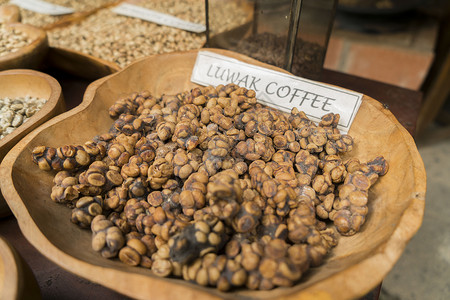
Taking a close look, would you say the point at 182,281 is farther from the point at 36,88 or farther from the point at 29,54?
the point at 29,54

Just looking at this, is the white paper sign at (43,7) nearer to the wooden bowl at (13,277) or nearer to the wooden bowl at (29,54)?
the wooden bowl at (29,54)

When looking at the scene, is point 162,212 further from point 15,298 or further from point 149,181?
point 15,298

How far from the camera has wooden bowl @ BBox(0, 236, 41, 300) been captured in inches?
20.7

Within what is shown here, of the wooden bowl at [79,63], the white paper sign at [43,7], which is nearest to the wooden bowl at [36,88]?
the wooden bowl at [79,63]

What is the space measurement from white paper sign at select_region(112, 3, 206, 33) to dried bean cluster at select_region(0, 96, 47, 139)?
822 mm

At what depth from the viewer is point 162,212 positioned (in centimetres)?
67

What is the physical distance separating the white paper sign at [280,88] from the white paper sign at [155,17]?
23.6 inches

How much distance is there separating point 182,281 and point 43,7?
1.90m

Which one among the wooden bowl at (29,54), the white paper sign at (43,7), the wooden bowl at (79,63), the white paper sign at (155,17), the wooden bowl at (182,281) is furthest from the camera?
the white paper sign at (43,7)

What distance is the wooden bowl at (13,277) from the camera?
1.73 feet

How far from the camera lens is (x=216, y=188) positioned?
600 millimetres

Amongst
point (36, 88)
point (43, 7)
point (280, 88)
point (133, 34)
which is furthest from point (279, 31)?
point (43, 7)

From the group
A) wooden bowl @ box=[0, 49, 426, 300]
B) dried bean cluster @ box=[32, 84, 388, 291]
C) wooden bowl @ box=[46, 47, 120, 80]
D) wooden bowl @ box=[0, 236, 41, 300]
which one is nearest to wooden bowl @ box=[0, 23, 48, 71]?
wooden bowl @ box=[46, 47, 120, 80]

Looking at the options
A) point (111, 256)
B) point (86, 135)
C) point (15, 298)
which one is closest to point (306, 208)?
point (111, 256)
